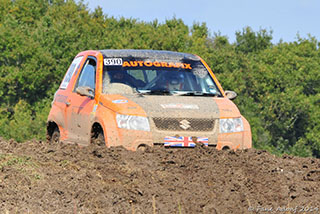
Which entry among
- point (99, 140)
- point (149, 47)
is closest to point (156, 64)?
point (99, 140)

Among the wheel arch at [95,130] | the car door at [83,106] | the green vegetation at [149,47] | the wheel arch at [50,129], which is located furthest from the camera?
the green vegetation at [149,47]

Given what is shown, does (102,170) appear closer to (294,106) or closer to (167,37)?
(167,37)

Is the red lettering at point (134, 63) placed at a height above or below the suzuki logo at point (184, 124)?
above

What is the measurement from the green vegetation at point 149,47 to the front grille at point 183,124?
1947 inches

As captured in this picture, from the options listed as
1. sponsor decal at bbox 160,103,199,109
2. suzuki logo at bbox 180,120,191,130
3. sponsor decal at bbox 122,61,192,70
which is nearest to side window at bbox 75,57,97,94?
sponsor decal at bbox 122,61,192,70

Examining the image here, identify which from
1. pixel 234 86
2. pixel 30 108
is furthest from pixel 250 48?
pixel 30 108

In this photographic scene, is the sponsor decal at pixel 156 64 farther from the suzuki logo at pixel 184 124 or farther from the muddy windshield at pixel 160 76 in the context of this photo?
the suzuki logo at pixel 184 124

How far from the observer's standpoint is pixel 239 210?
22.1 feet

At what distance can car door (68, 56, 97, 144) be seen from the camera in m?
9.51

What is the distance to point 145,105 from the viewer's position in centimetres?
888

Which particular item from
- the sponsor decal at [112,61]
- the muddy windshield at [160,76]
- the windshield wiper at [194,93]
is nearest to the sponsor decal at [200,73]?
the muddy windshield at [160,76]

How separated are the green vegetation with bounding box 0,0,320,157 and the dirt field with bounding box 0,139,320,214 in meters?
49.9

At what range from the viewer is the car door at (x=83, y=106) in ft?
31.2

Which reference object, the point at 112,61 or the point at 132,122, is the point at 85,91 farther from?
the point at 132,122
